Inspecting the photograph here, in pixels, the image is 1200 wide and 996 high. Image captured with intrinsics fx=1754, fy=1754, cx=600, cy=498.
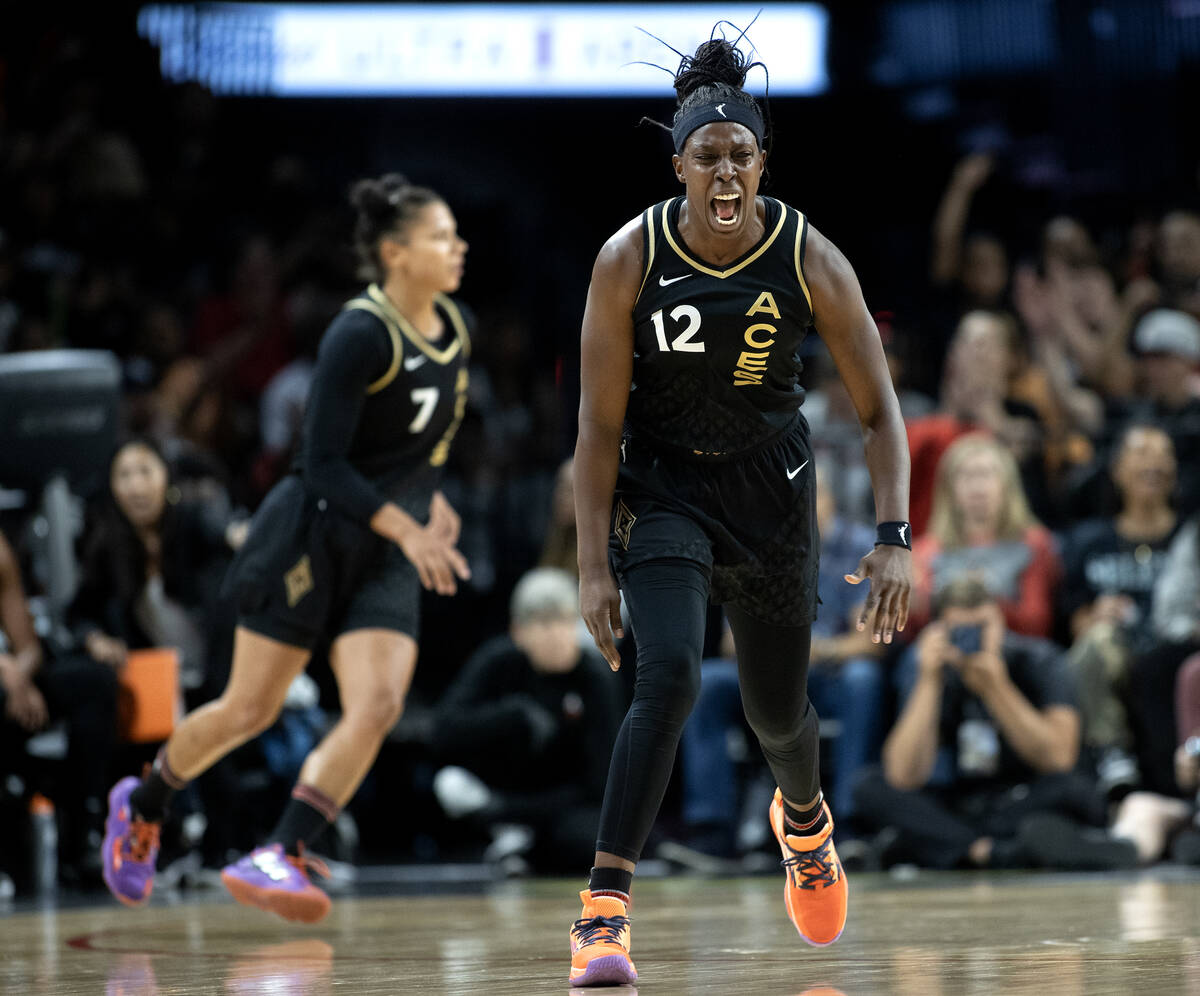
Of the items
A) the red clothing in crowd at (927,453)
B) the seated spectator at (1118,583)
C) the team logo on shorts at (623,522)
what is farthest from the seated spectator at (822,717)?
the team logo on shorts at (623,522)

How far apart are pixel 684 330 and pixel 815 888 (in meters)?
1.37

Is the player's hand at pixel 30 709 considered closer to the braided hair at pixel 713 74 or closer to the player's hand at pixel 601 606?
the player's hand at pixel 601 606

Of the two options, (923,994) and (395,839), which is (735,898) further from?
(395,839)

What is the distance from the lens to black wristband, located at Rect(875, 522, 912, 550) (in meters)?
3.55

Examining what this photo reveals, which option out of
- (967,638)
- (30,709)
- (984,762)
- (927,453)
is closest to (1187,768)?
(984,762)

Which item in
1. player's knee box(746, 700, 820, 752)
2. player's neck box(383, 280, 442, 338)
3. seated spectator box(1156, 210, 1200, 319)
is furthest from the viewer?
seated spectator box(1156, 210, 1200, 319)

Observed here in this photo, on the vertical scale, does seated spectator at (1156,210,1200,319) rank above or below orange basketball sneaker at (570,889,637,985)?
above

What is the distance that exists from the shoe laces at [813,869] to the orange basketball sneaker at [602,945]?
31.1 inches

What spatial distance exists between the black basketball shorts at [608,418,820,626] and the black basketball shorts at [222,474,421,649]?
1346 mm

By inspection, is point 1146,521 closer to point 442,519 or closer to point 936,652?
point 936,652

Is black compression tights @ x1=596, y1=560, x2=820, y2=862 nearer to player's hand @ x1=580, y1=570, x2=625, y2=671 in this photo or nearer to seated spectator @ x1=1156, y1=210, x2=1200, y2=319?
player's hand @ x1=580, y1=570, x2=625, y2=671

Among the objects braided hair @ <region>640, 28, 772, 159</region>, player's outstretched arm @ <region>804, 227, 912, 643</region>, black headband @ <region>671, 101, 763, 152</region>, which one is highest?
braided hair @ <region>640, 28, 772, 159</region>

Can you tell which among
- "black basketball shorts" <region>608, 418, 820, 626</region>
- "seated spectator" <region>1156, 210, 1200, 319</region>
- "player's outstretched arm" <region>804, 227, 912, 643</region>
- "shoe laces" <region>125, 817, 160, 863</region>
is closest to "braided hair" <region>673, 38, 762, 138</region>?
"player's outstretched arm" <region>804, 227, 912, 643</region>

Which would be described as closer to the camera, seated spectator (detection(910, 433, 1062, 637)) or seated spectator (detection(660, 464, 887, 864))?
seated spectator (detection(660, 464, 887, 864))
